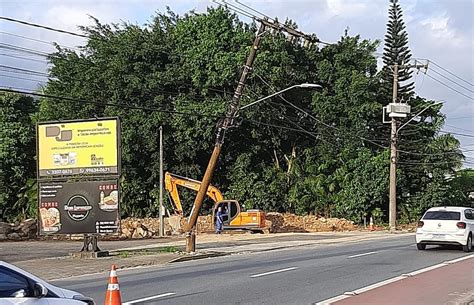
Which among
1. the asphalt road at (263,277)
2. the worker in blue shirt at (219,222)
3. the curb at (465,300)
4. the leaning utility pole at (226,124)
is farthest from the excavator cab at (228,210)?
the curb at (465,300)

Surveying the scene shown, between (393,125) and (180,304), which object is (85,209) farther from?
(393,125)

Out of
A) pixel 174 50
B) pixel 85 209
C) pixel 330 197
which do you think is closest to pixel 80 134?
pixel 85 209

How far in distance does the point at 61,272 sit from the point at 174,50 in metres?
35.8

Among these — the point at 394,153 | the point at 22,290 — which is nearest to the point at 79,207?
the point at 22,290

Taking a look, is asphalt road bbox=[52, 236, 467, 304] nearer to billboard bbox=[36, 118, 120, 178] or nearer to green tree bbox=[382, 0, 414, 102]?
billboard bbox=[36, 118, 120, 178]

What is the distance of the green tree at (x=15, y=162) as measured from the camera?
54.0m

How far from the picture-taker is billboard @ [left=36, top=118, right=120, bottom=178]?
25.1 metres

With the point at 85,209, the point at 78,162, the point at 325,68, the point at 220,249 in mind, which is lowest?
the point at 220,249

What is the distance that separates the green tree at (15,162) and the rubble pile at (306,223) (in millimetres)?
17657

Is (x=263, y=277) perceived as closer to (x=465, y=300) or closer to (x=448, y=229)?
(x=465, y=300)

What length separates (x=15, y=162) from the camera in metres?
54.6

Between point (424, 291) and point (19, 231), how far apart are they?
30454 millimetres

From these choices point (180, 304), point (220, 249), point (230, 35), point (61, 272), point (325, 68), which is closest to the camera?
point (180, 304)

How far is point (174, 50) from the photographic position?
54.8 metres
